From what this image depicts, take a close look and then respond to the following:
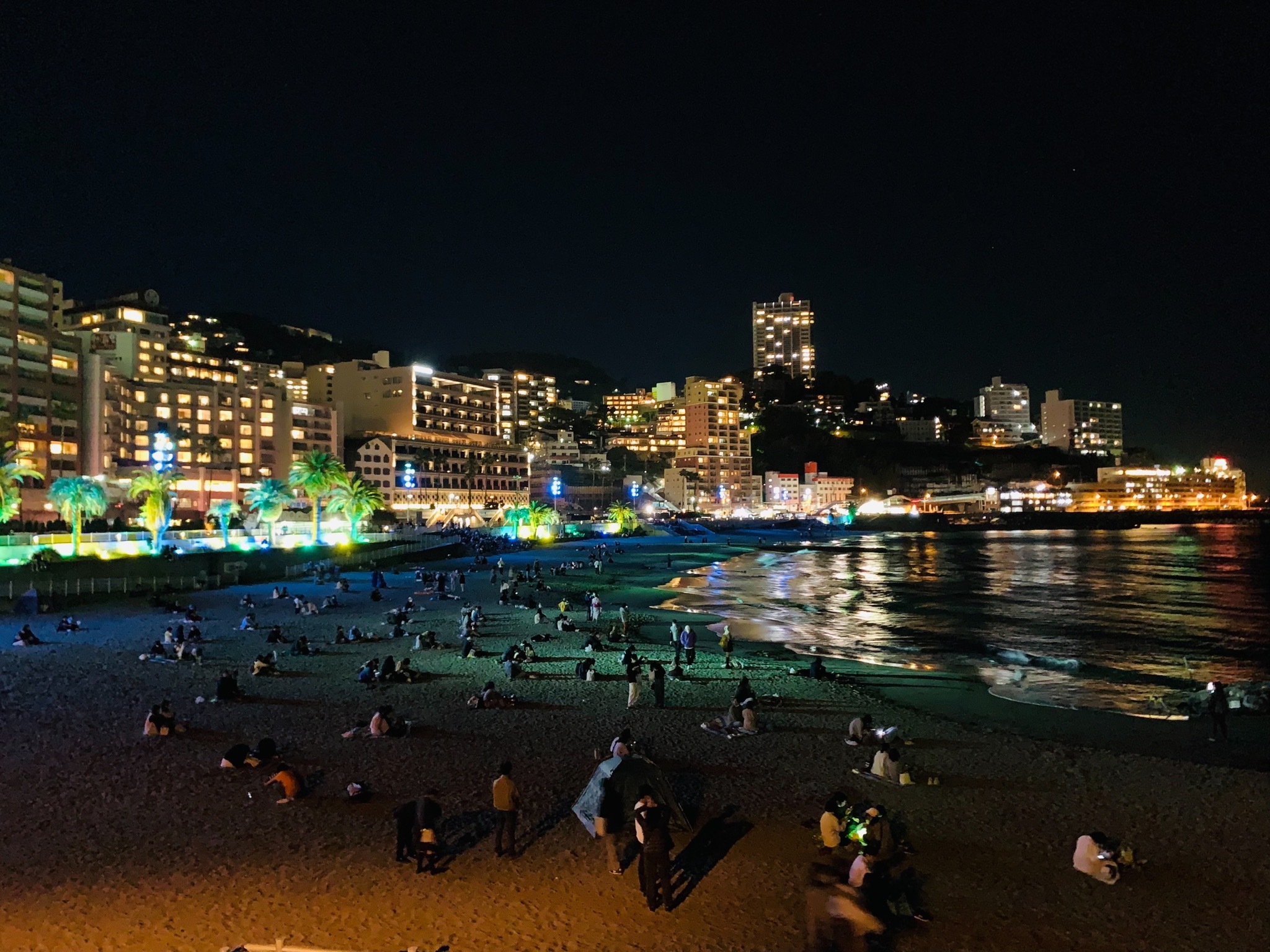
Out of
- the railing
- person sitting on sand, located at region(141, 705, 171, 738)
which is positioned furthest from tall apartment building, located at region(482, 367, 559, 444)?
person sitting on sand, located at region(141, 705, 171, 738)

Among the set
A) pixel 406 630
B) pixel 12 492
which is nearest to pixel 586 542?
pixel 12 492

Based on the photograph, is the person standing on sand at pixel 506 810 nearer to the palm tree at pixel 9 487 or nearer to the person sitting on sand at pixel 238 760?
the person sitting on sand at pixel 238 760

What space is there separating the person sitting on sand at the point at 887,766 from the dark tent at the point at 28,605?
3104 cm

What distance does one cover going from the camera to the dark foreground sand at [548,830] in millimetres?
7844

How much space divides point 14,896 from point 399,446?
101 m

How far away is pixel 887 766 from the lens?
12.1 metres

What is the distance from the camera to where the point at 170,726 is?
45.9 ft

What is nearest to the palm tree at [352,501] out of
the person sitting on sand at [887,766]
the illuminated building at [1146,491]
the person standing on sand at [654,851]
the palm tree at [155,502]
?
the palm tree at [155,502]

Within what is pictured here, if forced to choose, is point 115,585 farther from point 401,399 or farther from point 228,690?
point 401,399

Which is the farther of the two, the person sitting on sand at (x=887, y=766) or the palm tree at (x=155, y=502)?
the palm tree at (x=155, y=502)

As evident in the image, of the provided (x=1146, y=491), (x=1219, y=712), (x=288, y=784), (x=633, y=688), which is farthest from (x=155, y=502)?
(x=1146, y=491)

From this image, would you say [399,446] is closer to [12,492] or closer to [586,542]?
[586,542]

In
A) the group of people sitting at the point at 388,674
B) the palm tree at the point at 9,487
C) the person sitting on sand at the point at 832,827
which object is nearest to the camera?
the person sitting on sand at the point at 832,827

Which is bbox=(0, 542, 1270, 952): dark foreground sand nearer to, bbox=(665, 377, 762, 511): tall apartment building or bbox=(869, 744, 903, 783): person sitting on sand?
bbox=(869, 744, 903, 783): person sitting on sand
